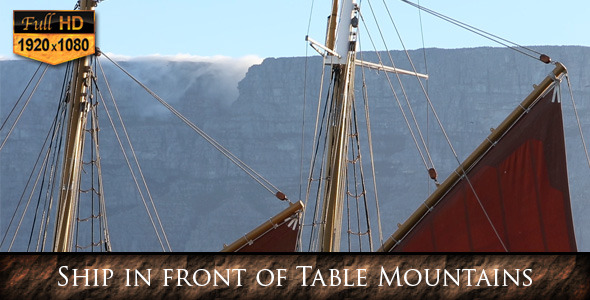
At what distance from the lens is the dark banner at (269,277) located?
1254cm

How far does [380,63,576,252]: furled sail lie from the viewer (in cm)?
2384

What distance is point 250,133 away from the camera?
18125 cm

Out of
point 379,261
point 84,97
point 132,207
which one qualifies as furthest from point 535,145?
point 132,207

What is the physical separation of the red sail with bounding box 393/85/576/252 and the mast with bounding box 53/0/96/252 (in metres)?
6.74

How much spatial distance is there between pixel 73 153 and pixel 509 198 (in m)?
8.87

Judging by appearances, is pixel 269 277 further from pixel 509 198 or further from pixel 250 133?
pixel 250 133

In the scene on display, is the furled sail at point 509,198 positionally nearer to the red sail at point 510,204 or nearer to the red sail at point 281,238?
the red sail at point 510,204

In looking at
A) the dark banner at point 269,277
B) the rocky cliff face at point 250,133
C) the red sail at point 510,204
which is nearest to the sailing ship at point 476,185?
the red sail at point 510,204

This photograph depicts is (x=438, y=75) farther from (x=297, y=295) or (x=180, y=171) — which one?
(x=297, y=295)

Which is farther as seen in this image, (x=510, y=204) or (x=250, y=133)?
(x=250, y=133)

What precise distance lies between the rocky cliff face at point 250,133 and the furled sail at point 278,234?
435 ft

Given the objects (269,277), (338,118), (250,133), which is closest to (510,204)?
(338,118)

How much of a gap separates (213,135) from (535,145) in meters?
159

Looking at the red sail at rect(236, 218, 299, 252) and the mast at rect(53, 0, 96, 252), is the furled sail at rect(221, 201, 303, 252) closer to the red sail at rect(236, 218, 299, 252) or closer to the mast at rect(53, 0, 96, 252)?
the red sail at rect(236, 218, 299, 252)
